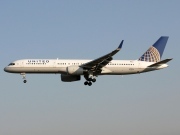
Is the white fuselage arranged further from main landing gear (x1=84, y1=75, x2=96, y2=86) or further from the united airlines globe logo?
the united airlines globe logo

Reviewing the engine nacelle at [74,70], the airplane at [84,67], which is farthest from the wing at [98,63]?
the engine nacelle at [74,70]

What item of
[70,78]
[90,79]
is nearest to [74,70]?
[90,79]

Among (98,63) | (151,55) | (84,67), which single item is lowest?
(84,67)

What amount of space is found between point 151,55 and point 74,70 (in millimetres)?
14811

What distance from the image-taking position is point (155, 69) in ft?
251

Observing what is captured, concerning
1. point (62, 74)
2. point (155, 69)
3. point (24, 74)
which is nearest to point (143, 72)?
point (155, 69)

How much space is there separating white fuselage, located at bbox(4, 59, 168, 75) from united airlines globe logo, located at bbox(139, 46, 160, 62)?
8.99ft

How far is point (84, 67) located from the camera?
7306cm

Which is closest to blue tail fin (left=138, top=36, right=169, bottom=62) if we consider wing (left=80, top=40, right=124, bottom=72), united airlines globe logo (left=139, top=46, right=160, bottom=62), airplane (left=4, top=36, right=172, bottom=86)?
united airlines globe logo (left=139, top=46, right=160, bottom=62)

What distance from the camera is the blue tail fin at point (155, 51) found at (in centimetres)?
7988

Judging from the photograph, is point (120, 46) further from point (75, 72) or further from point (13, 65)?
point (13, 65)

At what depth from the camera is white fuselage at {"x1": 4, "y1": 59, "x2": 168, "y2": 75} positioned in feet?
238

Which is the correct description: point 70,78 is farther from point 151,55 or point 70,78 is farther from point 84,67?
point 151,55

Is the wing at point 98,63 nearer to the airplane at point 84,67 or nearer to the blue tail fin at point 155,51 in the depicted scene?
the airplane at point 84,67
